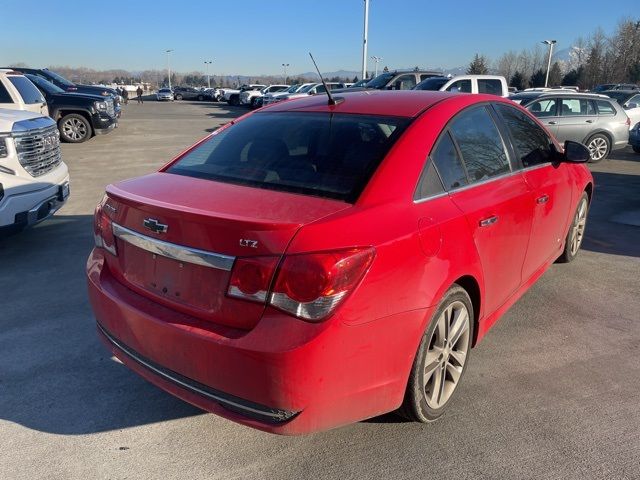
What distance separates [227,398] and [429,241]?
1.15 meters

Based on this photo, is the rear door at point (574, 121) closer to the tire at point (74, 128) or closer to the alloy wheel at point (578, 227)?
the alloy wheel at point (578, 227)

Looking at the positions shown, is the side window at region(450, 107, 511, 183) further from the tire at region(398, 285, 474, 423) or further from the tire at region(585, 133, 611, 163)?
the tire at region(585, 133, 611, 163)

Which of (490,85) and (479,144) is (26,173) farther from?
(490,85)

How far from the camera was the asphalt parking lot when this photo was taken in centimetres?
256

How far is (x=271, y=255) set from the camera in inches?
85.3

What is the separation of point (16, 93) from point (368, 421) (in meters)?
9.14

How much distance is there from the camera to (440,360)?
9.29 feet

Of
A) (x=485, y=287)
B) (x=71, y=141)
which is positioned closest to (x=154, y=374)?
(x=485, y=287)

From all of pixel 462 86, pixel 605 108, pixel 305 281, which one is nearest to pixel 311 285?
pixel 305 281

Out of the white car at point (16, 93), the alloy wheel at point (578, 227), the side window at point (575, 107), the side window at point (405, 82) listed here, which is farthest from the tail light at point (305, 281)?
the side window at point (405, 82)

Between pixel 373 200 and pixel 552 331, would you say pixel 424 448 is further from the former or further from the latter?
pixel 552 331

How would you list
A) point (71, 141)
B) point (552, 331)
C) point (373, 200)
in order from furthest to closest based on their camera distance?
point (71, 141)
point (552, 331)
point (373, 200)

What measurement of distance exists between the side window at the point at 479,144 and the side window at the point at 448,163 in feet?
0.25

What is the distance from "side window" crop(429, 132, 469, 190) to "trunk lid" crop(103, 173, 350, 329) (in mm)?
723
